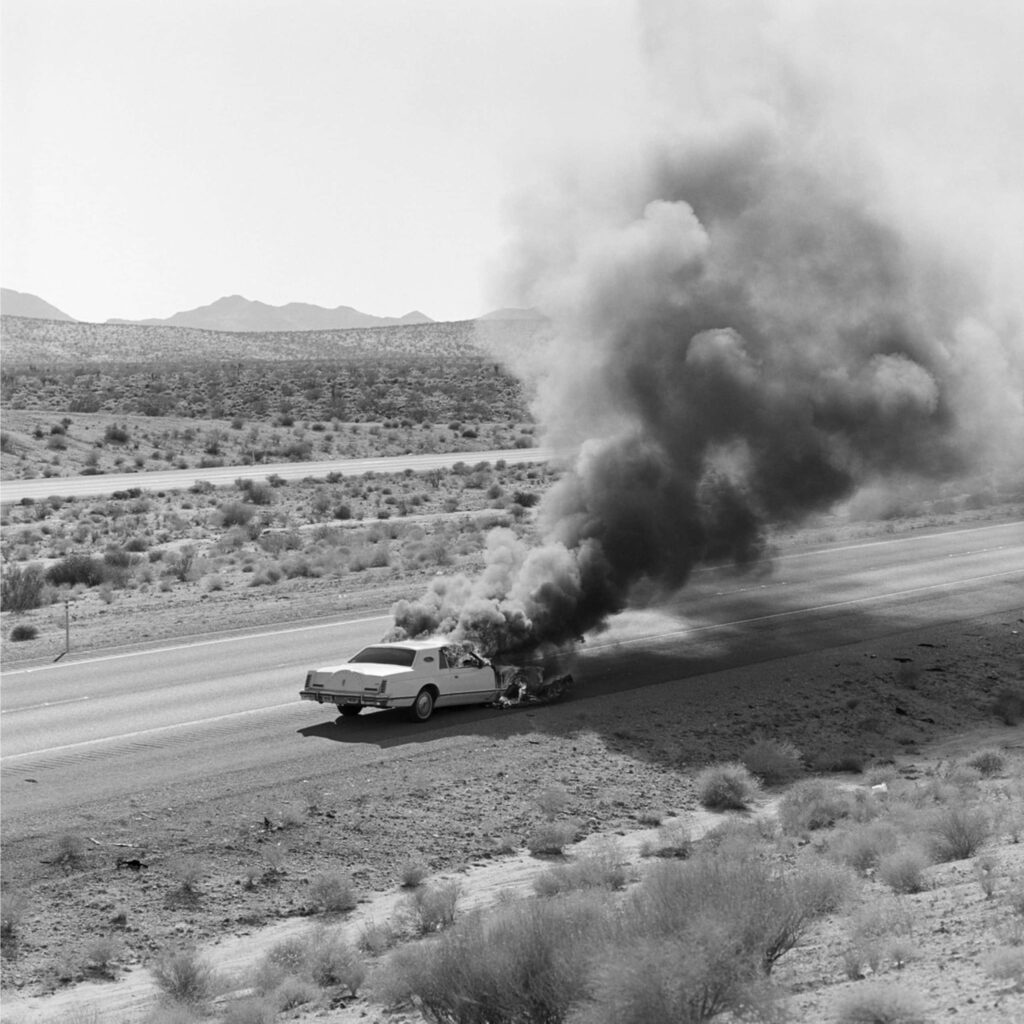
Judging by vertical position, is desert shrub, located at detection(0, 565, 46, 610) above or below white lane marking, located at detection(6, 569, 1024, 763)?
above

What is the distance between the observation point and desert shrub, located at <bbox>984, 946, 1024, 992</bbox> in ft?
30.1

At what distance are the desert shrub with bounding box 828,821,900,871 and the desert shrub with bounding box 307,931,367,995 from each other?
18.2 ft

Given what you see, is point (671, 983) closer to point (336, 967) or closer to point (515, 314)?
point (336, 967)

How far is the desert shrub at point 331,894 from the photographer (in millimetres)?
16297

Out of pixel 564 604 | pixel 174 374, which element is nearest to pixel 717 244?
pixel 564 604

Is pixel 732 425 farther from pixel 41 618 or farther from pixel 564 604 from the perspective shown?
pixel 41 618

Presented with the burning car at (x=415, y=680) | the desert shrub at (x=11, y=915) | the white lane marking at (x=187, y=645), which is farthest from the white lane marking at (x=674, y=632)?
the white lane marking at (x=187, y=645)

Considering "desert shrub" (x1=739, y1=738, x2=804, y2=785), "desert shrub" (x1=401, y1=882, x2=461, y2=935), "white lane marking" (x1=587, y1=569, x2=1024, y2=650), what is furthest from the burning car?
"desert shrub" (x1=401, y1=882, x2=461, y2=935)

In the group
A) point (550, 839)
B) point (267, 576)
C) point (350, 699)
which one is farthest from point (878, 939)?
point (267, 576)

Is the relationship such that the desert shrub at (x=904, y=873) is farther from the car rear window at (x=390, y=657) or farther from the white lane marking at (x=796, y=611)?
the white lane marking at (x=796, y=611)

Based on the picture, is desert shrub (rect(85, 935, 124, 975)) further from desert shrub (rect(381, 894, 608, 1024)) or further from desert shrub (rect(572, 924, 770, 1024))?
desert shrub (rect(572, 924, 770, 1024))

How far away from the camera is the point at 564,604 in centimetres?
2506

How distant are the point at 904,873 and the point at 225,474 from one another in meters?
54.3

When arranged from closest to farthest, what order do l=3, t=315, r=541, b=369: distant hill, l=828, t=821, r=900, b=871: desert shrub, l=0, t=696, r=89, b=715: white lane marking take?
1. l=828, t=821, r=900, b=871: desert shrub
2. l=0, t=696, r=89, b=715: white lane marking
3. l=3, t=315, r=541, b=369: distant hill
